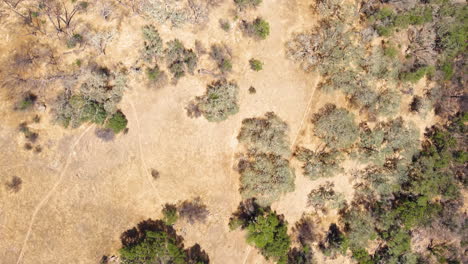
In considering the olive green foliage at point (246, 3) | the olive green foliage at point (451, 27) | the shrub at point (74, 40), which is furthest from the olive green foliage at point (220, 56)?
the olive green foliage at point (451, 27)

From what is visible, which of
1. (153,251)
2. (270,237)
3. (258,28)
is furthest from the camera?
(258,28)

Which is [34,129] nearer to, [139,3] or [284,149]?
[139,3]

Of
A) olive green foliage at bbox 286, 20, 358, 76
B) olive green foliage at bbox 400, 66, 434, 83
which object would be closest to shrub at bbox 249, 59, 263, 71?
olive green foliage at bbox 286, 20, 358, 76

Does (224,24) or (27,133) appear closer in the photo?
(27,133)

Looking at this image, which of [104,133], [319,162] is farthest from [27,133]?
[319,162]

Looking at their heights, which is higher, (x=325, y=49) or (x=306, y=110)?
(x=325, y=49)

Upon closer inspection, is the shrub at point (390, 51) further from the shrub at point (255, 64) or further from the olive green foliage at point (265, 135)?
the shrub at point (255, 64)

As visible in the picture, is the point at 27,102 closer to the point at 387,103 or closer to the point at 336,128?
the point at 336,128
